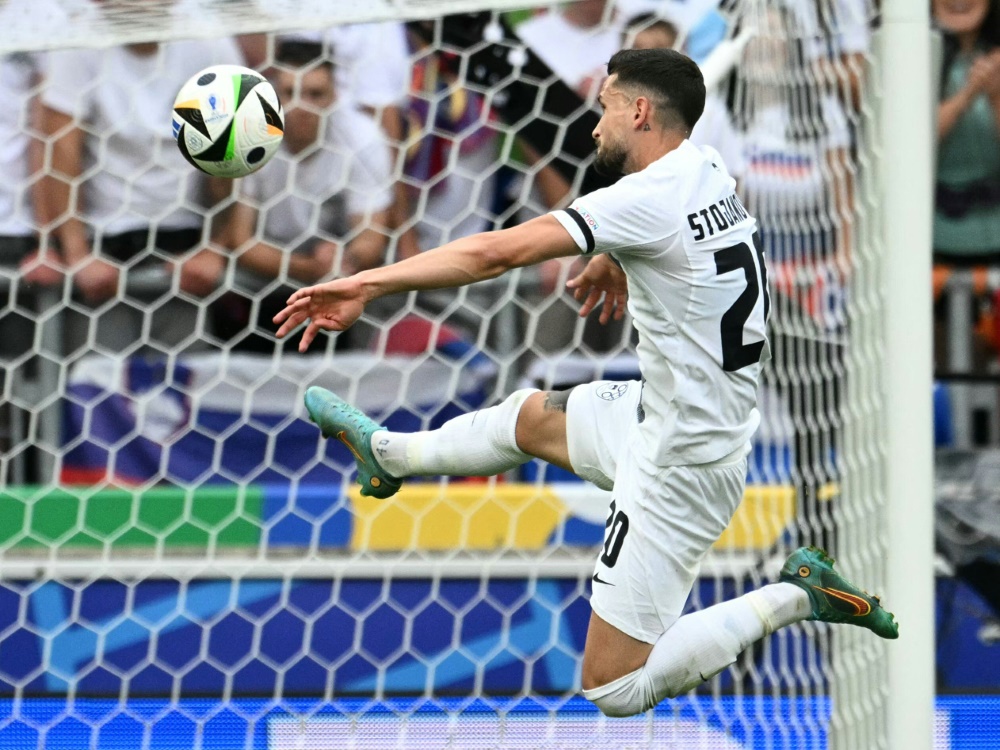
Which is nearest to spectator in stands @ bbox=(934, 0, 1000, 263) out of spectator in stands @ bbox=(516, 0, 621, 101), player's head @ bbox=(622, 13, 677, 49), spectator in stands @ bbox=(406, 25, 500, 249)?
player's head @ bbox=(622, 13, 677, 49)

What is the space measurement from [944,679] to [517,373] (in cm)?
177

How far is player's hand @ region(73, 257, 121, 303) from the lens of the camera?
191 inches

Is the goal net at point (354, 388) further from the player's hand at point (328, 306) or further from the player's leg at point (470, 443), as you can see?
the player's hand at point (328, 306)

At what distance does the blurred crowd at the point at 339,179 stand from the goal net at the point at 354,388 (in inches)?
0.5

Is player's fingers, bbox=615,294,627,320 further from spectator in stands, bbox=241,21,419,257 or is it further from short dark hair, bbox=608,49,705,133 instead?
spectator in stands, bbox=241,21,419,257

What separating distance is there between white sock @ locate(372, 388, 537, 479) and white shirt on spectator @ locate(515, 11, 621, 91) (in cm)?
170

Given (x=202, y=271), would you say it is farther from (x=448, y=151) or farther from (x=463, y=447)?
(x=463, y=447)

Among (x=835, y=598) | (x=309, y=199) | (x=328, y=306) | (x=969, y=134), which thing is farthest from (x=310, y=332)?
(x=969, y=134)

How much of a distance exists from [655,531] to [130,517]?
2.13 meters

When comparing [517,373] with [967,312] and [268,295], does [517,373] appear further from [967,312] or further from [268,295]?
[967,312]

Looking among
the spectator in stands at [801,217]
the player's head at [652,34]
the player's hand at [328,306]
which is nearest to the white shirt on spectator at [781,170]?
the spectator in stands at [801,217]

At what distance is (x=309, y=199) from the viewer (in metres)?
4.88

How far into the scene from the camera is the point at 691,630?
11.0ft

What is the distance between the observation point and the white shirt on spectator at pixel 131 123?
15.6 feet
